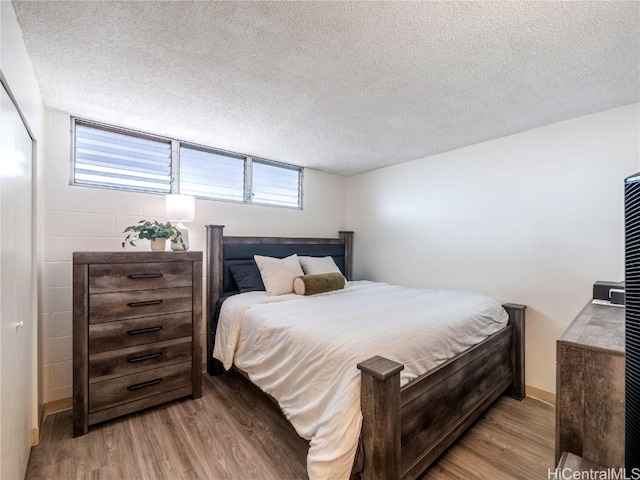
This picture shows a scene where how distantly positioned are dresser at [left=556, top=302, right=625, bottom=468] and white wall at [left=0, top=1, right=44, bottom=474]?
2183 mm

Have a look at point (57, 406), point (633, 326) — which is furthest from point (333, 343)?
point (57, 406)

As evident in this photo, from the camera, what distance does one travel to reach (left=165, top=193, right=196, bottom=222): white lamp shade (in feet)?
7.95

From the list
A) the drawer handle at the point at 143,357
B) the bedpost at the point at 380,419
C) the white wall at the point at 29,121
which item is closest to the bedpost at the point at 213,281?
the drawer handle at the point at 143,357

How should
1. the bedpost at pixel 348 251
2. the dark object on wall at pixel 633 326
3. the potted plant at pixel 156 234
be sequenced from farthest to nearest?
1. the bedpost at pixel 348 251
2. the potted plant at pixel 156 234
3. the dark object on wall at pixel 633 326

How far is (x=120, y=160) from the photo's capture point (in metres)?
2.51

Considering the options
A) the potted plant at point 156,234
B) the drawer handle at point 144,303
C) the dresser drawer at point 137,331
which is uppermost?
the potted plant at point 156,234

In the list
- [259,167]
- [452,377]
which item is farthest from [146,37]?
[452,377]

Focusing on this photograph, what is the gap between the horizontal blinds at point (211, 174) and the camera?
2863 mm

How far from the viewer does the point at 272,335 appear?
188 centimetres

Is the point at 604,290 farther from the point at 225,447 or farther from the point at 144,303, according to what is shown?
the point at 144,303

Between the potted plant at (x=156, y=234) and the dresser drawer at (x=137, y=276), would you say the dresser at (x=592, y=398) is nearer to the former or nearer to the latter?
the dresser drawer at (x=137, y=276)

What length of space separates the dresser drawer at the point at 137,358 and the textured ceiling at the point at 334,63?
1812 mm

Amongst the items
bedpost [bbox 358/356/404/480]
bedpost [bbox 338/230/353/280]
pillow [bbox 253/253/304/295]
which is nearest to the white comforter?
bedpost [bbox 358/356/404/480]

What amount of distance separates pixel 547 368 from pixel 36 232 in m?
3.99
